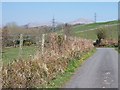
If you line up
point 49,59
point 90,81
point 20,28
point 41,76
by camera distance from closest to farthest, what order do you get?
1. point 41,76
2. point 90,81
3. point 49,59
4. point 20,28

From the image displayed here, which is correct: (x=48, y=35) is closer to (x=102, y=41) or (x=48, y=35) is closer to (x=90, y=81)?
(x=90, y=81)

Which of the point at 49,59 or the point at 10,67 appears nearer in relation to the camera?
the point at 10,67

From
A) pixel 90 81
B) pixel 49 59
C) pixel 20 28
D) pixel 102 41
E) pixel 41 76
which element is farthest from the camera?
pixel 102 41

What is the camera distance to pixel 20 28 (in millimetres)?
34281

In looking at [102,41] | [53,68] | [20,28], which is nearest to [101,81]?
[53,68]

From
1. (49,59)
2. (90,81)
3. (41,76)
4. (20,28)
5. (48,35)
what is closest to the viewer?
(41,76)

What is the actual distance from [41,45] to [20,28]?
18.8 m

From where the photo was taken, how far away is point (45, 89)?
39.3 feet

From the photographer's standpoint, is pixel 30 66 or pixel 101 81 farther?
pixel 101 81

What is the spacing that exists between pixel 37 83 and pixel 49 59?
3.94 m

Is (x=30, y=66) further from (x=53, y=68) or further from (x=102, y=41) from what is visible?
(x=102, y=41)

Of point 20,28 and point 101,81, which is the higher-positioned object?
point 20,28

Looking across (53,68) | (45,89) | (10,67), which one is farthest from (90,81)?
(10,67)

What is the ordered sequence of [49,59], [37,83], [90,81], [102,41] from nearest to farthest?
[37,83] → [90,81] → [49,59] → [102,41]
